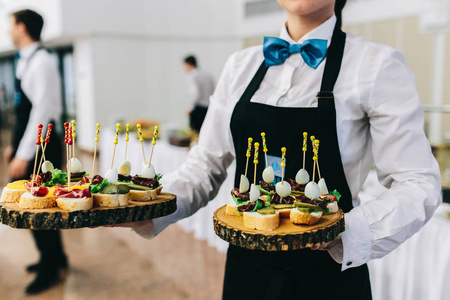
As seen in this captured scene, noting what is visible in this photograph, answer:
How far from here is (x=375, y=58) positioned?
1.01m

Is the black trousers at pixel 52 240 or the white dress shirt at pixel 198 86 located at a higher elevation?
the white dress shirt at pixel 198 86

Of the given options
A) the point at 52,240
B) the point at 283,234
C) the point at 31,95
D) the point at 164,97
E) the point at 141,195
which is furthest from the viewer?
the point at 164,97

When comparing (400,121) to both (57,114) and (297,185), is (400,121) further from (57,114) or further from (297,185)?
(57,114)

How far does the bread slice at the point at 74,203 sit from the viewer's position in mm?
859

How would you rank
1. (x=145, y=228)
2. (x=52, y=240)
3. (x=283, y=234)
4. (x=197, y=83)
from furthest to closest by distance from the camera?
(x=197, y=83)
(x=52, y=240)
(x=145, y=228)
(x=283, y=234)

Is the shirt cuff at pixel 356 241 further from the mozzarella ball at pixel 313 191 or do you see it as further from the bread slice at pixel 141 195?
the bread slice at pixel 141 195

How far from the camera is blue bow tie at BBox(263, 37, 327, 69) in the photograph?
1080 millimetres

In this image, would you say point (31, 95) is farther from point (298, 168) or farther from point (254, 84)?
point (298, 168)

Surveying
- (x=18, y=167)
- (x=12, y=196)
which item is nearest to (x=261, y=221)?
(x=12, y=196)

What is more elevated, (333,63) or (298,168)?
(333,63)

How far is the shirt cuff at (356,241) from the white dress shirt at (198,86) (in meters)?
6.43

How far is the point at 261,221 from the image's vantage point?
2.63 ft

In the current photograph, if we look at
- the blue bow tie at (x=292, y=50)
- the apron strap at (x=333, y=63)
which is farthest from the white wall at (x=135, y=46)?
the apron strap at (x=333, y=63)

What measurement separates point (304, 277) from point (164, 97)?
8846 millimetres
